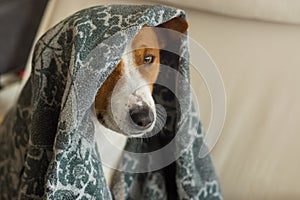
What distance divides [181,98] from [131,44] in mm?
149

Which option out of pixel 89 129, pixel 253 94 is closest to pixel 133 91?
pixel 89 129

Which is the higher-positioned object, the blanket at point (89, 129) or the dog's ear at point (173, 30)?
the dog's ear at point (173, 30)

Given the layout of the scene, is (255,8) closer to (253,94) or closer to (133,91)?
(253,94)

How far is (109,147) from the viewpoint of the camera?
1174mm

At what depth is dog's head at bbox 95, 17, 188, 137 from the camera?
1044mm

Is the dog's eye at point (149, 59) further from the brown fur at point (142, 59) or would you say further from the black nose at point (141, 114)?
the black nose at point (141, 114)

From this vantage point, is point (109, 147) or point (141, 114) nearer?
point (141, 114)

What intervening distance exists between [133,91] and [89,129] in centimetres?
12

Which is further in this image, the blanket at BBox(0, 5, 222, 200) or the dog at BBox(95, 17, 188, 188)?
the dog at BBox(95, 17, 188, 188)

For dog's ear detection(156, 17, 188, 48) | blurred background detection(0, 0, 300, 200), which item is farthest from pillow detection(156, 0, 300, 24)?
dog's ear detection(156, 17, 188, 48)

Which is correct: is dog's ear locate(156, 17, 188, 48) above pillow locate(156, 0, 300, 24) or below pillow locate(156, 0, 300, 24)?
below

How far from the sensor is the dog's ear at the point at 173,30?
3.41 ft

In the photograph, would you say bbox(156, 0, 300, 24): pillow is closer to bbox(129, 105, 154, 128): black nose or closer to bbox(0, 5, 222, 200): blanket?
bbox(0, 5, 222, 200): blanket

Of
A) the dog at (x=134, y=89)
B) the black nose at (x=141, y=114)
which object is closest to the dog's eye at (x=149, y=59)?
the dog at (x=134, y=89)
